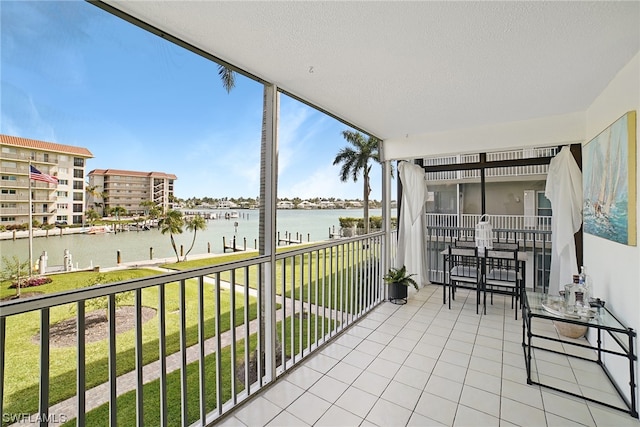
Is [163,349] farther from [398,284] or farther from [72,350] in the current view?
[398,284]

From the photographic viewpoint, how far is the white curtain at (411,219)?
14.8ft

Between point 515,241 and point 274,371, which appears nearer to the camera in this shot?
point 274,371

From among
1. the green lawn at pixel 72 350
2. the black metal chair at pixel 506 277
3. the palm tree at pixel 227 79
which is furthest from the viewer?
the black metal chair at pixel 506 277

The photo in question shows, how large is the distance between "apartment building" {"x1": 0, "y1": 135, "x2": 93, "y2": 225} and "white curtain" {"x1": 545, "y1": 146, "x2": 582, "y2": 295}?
179 inches

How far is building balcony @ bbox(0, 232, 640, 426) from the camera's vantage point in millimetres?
1482

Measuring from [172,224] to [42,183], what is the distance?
0.74 meters

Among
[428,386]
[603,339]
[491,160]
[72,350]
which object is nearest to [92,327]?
[72,350]

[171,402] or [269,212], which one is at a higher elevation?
[269,212]

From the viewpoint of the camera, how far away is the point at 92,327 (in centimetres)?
247

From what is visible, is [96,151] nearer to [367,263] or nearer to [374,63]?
[374,63]

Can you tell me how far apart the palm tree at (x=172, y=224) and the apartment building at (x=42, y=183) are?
48 centimetres

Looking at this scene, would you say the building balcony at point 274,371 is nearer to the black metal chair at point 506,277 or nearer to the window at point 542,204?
the black metal chair at point 506,277

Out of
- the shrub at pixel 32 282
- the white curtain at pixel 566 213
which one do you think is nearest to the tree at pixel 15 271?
the shrub at pixel 32 282

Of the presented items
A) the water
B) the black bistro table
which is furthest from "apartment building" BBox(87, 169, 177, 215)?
the black bistro table
